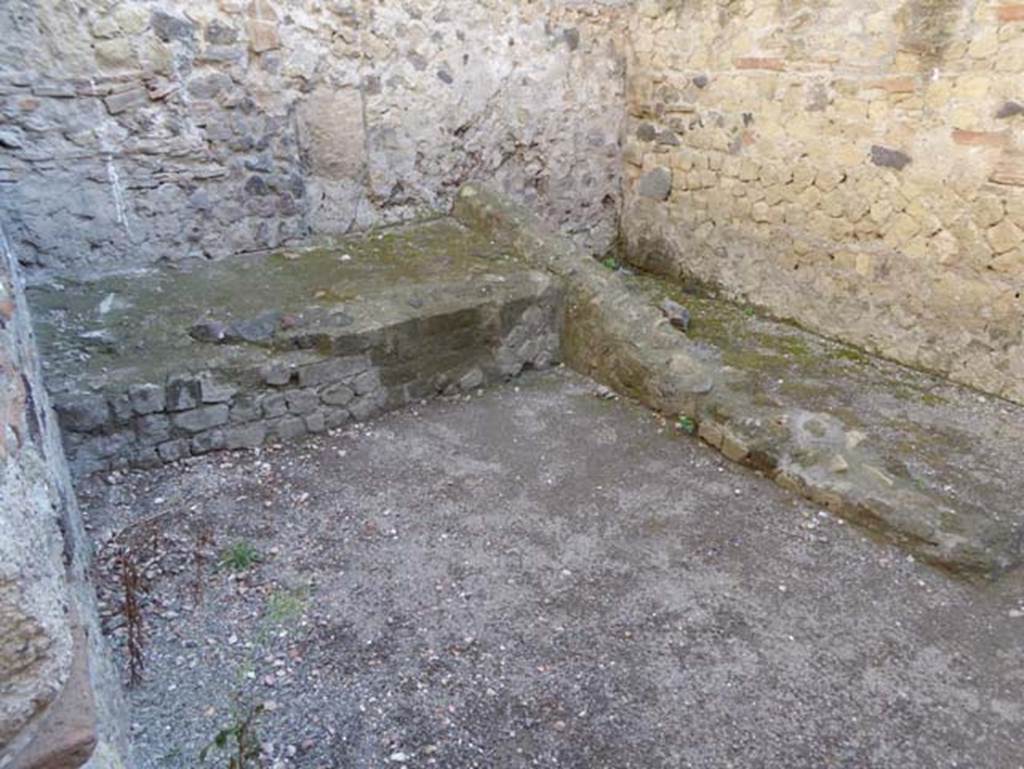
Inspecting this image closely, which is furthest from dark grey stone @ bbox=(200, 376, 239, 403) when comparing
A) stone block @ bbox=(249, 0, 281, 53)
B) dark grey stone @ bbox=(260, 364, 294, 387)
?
stone block @ bbox=(249, 0, 281, 53)

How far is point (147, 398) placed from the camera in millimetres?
3346

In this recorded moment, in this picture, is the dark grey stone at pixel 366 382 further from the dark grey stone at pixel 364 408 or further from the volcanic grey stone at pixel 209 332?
the volcanic grey stone at pixel 209 332

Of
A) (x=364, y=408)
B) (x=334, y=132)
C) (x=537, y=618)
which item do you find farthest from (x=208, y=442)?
(x=334, y=132)

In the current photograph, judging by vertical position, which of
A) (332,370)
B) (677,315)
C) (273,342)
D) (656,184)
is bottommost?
(677,315)

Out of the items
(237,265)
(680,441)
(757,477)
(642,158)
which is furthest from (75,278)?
(642,158)

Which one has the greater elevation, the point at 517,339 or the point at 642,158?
the point at 642,158

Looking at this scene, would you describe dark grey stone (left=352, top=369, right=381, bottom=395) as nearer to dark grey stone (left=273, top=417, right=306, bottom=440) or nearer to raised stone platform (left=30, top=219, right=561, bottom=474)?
raised stone platform (left=30, top=219, right=561, bottom=474)

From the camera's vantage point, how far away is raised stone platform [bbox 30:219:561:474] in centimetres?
338

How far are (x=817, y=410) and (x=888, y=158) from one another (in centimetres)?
151

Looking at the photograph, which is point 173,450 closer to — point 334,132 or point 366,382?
point 366,382

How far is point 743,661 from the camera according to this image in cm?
248

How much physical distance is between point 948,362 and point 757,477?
1638mm

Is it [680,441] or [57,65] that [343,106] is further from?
[680,441]

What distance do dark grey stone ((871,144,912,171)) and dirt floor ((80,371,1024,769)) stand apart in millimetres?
2022
